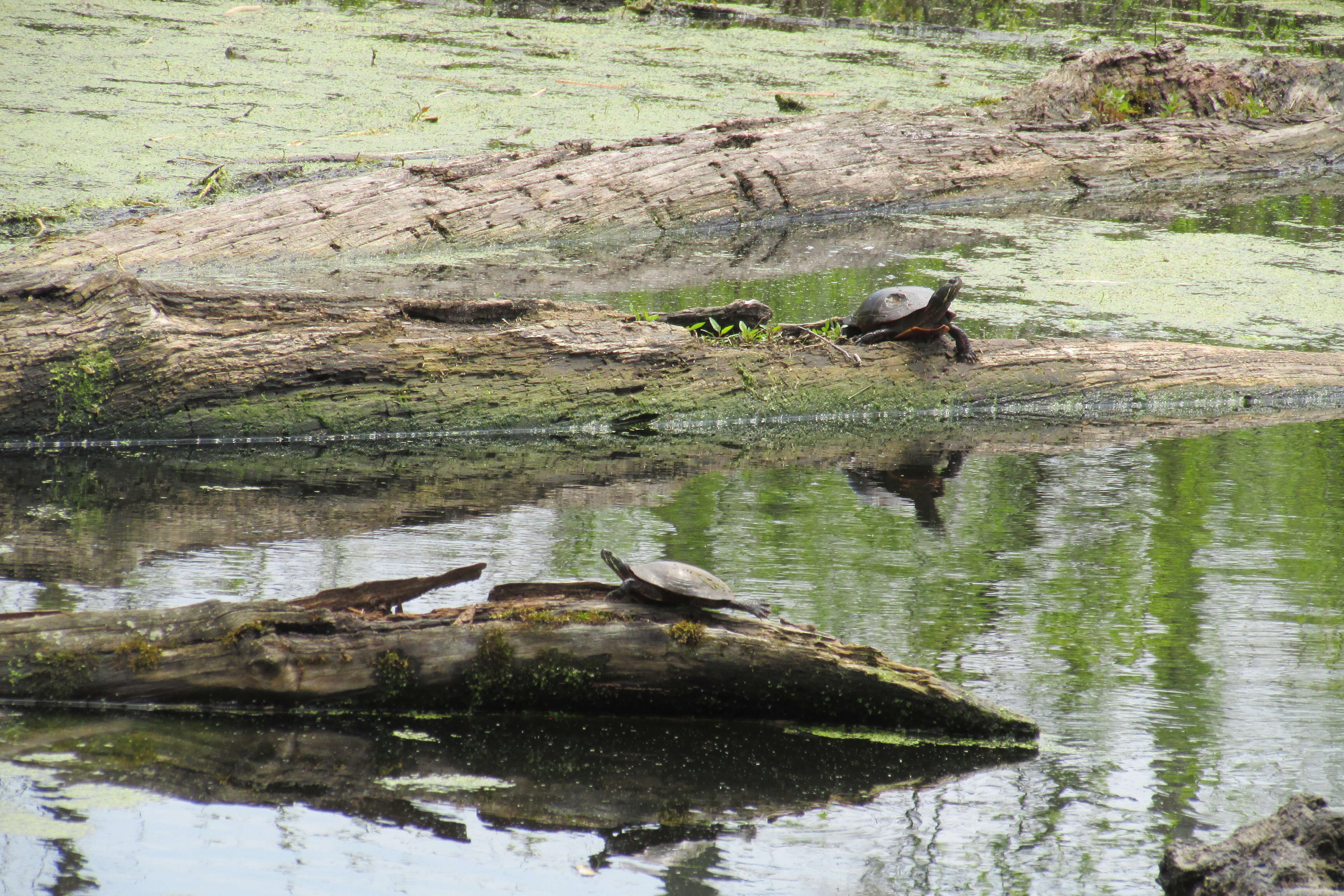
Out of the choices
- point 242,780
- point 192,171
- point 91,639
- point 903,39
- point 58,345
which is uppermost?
point 903,39

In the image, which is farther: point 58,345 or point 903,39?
point 903,39

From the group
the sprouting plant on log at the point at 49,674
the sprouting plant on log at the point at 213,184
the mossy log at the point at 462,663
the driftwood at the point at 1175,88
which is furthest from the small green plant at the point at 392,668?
the driftwood at the point at 1175,88

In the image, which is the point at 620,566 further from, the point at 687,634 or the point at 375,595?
the point at 375,595

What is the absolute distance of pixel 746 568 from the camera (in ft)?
9.20

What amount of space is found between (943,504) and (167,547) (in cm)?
194

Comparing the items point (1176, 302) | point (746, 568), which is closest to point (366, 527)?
point (746, 568)

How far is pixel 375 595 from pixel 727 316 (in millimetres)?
2132

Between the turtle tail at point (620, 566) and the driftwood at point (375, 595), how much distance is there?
0.70 ft

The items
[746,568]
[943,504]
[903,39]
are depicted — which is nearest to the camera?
[746,568]

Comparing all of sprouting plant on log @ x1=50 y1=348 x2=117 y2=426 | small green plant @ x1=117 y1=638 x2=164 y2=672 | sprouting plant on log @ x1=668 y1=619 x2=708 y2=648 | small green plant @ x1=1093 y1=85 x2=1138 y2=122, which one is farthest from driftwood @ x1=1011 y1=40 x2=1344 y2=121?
small green plant @ x1=117 y1=638 x2=164 y2=672

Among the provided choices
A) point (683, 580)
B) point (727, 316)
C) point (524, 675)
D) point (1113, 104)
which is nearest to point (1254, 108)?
point (1113, 104)

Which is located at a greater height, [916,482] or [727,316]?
[727,316]

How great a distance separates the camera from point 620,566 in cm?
210

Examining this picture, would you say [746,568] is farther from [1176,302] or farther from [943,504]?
[1176,302]
